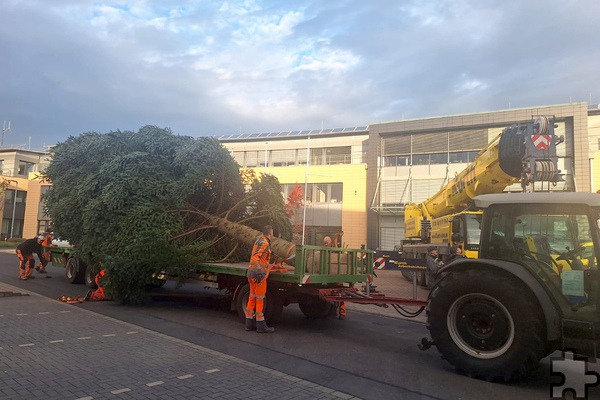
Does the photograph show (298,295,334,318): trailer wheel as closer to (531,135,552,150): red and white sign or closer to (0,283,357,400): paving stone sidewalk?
(0,283,357,400): paving stone sidewalk

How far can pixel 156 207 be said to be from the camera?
9.84 metres

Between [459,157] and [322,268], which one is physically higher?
[459,157]

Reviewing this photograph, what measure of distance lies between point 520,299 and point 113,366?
4988 millimetres

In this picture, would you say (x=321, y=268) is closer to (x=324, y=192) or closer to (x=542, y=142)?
(x=542, y=142)

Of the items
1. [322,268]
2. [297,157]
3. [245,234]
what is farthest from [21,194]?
[322,268]

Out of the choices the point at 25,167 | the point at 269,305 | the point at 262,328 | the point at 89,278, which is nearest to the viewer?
the point at 262,328

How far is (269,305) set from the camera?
8.16m

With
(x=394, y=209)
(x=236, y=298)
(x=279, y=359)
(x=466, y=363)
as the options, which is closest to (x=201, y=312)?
(x=236, y=298)

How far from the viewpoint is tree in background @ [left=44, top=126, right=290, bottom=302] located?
9.45 meters

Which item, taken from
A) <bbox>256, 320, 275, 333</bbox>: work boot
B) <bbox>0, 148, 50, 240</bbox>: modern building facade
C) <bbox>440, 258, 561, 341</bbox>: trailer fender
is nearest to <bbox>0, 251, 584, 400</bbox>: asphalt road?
<bbox>256, 320, 275, 333</bbox>: work boot

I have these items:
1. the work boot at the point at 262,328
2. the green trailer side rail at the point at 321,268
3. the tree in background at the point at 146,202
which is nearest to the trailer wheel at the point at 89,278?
the tree in background at the point at 146,202

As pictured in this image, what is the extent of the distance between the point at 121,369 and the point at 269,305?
10.9 ft

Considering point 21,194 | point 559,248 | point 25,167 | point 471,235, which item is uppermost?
point 25,167

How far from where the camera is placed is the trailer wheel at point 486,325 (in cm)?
503
